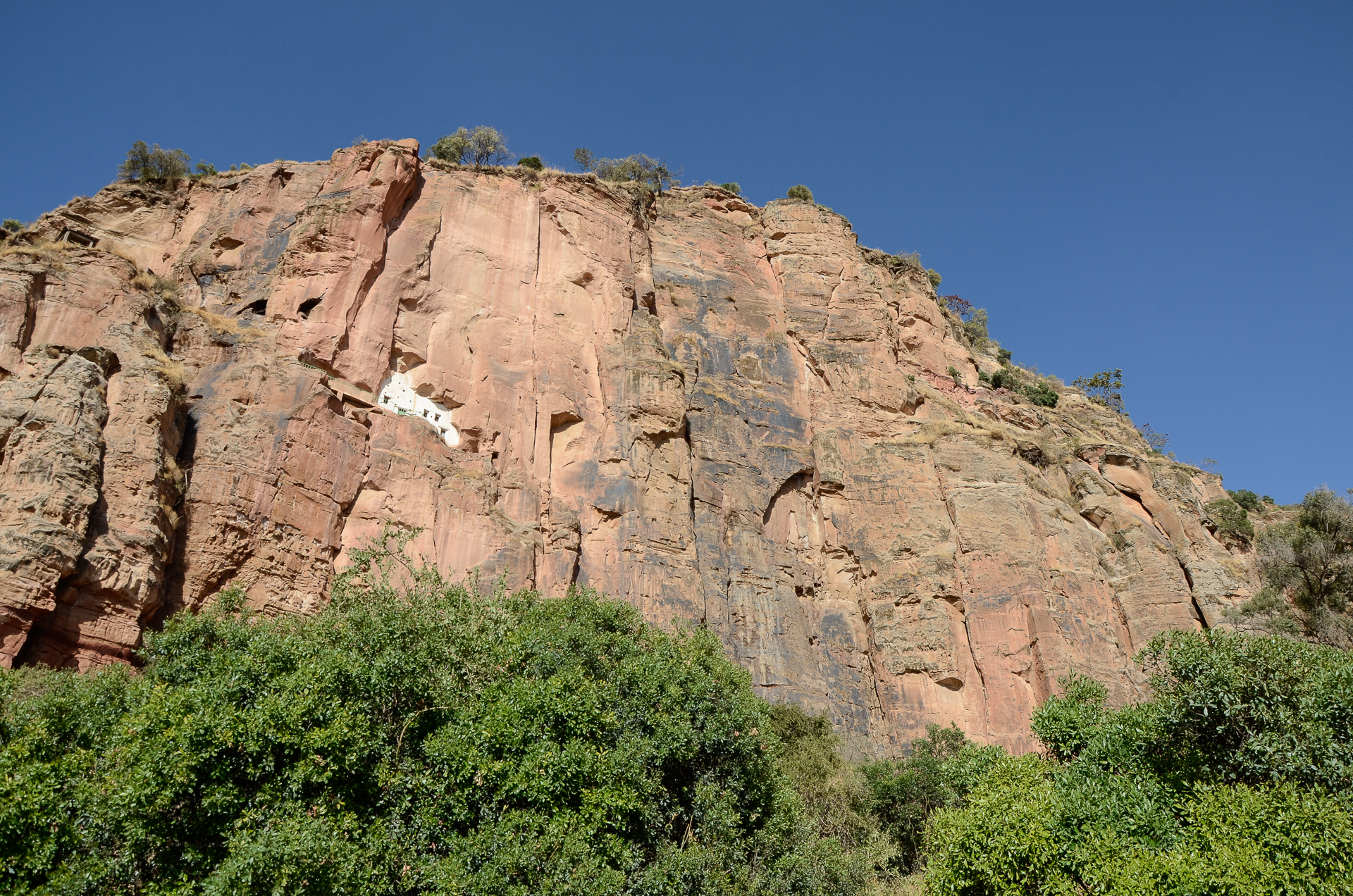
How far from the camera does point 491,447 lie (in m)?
34.6

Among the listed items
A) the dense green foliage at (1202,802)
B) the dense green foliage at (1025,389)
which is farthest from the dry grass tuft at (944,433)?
the dense green foliage at (1202,802)

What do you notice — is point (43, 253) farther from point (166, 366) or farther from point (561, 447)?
→ point (561, 447)

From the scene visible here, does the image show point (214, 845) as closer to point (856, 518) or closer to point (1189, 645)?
point (1189, 645)

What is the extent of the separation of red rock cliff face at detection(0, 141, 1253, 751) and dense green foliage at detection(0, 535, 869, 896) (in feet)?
18.8

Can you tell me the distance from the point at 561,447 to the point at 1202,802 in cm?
2400

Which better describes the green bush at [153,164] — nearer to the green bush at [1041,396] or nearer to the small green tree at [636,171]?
the small green tree at [636,171]

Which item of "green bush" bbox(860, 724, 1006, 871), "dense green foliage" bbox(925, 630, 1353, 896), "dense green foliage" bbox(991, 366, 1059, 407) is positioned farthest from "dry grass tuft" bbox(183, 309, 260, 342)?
"dense green foliage" bbox(991, 366, 1059, 407)

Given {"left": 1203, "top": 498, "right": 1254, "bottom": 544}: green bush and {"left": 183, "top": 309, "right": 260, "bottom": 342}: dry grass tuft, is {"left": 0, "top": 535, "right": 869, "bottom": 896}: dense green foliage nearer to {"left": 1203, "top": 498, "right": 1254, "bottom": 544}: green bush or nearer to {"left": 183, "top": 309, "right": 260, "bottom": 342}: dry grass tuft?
{"left": 183, "top": 309, "right": 260, "bottom": 342}: dry grass tuft

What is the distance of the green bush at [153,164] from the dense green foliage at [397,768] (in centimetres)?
2587

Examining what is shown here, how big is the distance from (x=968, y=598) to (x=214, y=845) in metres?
29.6

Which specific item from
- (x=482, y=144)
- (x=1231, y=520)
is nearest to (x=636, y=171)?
(x=482, y=144)

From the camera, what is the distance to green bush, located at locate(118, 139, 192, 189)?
40844 mm

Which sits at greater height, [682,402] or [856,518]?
[682,402]

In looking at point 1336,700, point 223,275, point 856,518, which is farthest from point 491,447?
point 1336,700
